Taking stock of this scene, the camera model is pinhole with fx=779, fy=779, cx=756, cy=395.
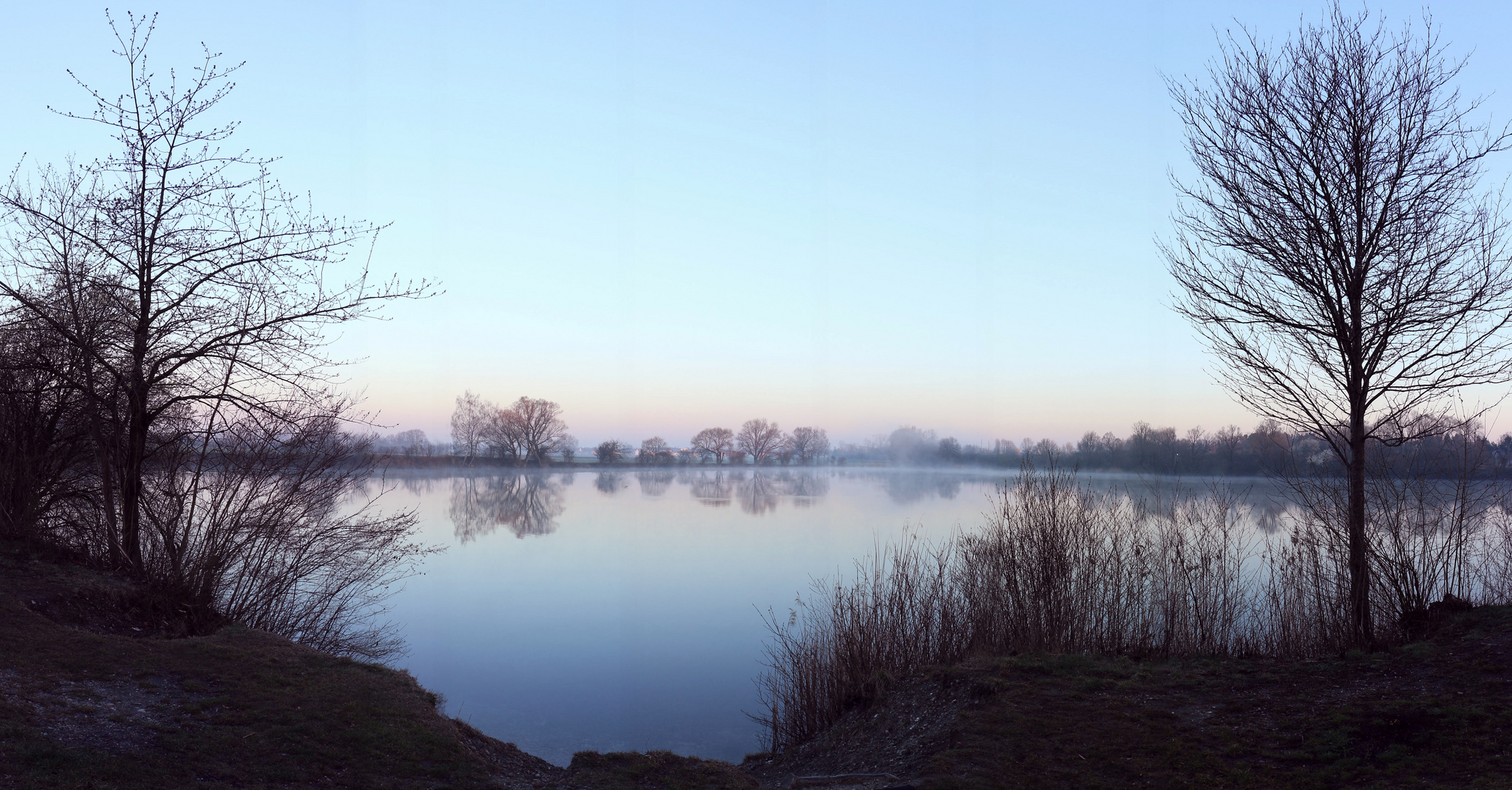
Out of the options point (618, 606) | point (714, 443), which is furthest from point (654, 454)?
point (618, 606)

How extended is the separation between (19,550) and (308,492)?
2453 millimetres

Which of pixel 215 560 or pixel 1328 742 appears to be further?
pixel 215 560

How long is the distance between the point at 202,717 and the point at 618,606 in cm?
1073

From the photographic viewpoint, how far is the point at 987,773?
4695 mm

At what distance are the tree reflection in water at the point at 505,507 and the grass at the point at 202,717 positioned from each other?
19097mm

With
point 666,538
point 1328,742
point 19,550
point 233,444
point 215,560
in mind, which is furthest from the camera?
point 666,538

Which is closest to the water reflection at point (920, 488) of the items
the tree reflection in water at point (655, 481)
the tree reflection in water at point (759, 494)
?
the tree reflection in water at point (759, 494)

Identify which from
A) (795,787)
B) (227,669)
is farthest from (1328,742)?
(227,669)

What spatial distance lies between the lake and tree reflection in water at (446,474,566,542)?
0.74 ft

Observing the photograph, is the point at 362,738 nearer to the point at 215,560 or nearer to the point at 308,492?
the point at 215,560

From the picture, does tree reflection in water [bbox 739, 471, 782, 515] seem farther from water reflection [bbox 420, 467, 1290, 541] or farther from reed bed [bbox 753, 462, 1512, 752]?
reed bed [bbox 753, 462, 1512, 752]

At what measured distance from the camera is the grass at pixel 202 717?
3.80m

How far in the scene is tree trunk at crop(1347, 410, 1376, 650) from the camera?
6.69m

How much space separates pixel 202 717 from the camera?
14.9ft
